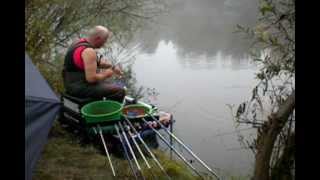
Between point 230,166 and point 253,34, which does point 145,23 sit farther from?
point 253,34

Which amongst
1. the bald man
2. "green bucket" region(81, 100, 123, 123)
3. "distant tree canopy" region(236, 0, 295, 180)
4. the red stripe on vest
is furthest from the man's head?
"distant tree canopy" region(236, 0, 295, 180)

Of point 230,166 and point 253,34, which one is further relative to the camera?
point 230,166

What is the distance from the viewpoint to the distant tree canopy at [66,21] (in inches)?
184

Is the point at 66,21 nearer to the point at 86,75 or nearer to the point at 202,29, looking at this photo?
the point at 86,75

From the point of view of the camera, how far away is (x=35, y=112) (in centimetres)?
207

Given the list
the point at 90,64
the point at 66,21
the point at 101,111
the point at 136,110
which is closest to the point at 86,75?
the point at 90,64

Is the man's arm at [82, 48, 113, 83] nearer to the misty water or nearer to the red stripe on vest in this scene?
the red stripe on vest

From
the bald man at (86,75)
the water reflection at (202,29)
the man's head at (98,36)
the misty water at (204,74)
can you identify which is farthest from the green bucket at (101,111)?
the water reflection at (202,29)

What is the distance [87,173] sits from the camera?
3281 mm

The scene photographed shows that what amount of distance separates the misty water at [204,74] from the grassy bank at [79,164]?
137cm

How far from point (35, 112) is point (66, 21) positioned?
4.15m

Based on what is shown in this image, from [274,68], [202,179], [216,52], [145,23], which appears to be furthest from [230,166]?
[216,52]

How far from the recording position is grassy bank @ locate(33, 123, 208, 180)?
323 cm
